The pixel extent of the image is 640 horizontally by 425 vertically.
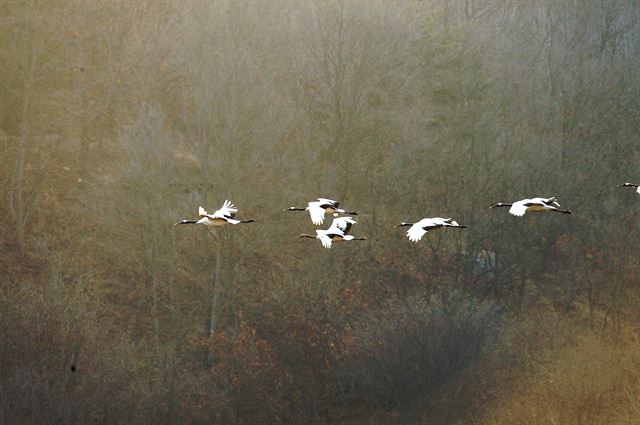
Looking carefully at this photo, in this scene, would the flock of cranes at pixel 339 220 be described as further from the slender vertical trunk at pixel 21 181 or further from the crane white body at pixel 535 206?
the slender vertical trunk at pixel 21 181

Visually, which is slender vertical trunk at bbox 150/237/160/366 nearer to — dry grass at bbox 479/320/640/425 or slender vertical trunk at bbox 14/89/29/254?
slender vertical trunk at bbox 14/89/29/254

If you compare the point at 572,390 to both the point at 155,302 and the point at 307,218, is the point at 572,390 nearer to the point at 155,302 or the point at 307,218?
the point at 307,218

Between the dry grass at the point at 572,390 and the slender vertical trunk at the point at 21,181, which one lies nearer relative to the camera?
the dry grass at the point at 572,390

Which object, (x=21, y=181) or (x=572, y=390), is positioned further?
(x=21, y=181)

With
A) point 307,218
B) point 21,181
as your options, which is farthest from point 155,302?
point 21,181

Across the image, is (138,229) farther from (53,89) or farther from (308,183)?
(53,89)

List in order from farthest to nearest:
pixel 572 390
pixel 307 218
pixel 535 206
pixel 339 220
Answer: pixel 307 218 < pixel 572 390 < pixel 339 220 < pixel 535 206

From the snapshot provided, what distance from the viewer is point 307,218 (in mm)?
39406

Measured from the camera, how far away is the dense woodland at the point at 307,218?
37188 mm

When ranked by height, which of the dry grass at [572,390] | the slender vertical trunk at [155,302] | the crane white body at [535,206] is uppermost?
the crane white body at [535,206]

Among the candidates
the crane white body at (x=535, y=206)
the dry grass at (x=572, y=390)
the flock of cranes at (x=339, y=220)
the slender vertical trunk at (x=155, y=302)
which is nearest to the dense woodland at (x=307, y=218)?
the dry grass at (x=572, y=390)

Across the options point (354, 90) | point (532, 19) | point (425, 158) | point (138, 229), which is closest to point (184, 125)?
point (138, 229)

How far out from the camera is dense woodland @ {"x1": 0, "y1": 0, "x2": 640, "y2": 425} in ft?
122

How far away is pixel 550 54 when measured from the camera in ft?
164
